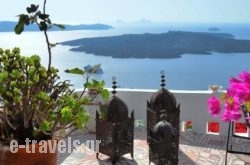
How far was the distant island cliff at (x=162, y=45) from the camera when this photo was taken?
45.2 ft

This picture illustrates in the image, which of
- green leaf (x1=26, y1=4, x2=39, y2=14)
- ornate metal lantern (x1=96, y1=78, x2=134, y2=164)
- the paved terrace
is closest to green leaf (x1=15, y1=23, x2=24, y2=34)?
green leaf (x1=26, y1=4, x2=39, y2=14)

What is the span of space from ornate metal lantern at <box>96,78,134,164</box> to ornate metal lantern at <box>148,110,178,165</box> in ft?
1.79

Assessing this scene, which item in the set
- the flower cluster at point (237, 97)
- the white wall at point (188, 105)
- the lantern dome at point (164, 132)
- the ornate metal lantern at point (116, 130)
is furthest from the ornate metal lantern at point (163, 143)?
the flower cluster at point (237, 97)

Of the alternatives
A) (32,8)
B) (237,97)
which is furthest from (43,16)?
(237,97)

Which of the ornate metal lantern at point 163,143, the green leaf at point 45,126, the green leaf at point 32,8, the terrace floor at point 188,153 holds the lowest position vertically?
the terrace floor at point 188,153

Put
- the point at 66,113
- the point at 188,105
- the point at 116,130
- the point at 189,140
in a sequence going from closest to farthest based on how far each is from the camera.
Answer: the point at 66,113
the point at 116,130
the point at 189,140
the point at 188,105

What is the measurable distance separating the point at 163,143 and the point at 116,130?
0.81 meters

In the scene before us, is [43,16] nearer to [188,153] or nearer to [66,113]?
[66,113]

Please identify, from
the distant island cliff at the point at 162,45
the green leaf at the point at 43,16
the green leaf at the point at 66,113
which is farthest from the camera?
the distant island cliff at the point at 162,45

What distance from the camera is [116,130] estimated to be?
4883 mm

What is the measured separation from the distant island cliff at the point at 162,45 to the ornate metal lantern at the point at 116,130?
8372 mm

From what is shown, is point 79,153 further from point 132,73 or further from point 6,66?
point 132,73

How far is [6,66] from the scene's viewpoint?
1.80 m

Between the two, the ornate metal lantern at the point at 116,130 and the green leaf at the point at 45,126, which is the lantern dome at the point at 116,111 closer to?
the ornate metal lantern at the point at 116,130
